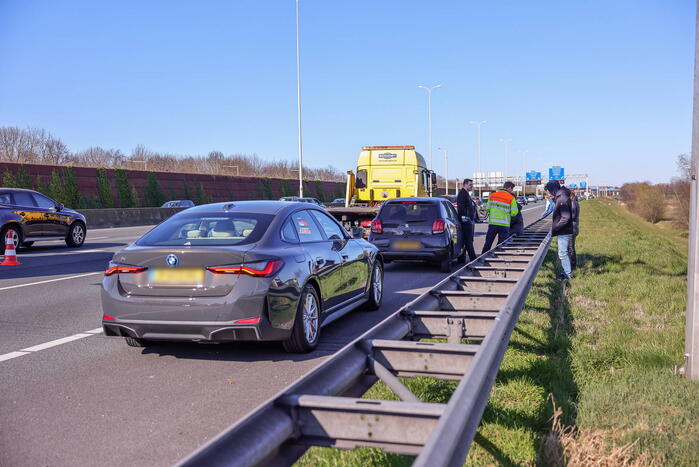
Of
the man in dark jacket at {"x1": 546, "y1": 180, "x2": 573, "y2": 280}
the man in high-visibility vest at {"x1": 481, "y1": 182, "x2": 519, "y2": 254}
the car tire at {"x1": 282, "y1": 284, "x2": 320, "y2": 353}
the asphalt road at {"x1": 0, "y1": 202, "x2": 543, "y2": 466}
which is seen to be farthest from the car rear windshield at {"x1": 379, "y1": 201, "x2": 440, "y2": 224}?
the car tire at {"x1": 282, "y1": 284, "x2": 320, "y2": 353}

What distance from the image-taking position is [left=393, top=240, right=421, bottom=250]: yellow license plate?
12852 millimetres

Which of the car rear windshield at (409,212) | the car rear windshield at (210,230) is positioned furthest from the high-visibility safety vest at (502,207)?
the car rear windshield at (210,230)

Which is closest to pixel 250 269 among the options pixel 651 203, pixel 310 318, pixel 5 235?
pixel 310 318

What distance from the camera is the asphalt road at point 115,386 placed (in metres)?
3.96

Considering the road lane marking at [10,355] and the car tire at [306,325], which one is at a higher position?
the car tire at [306,325]

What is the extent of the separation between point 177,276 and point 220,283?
1.32 ft

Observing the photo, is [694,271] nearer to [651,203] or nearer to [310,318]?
[310,318]

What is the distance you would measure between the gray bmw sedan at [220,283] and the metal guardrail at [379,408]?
71.3 inches

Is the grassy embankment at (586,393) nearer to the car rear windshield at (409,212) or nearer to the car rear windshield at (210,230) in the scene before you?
the car rear windshield at (210,230)

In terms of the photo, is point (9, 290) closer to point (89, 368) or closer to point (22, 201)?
point (89, 368)

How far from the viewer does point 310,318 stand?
634 centimetres

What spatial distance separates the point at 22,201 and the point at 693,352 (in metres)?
17.1

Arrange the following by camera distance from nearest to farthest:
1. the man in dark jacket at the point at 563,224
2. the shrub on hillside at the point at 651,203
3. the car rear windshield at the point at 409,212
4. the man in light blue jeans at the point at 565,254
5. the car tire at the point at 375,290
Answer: the car tire at the point at 375,290 → the man in light blue jeans at the point at 565,254 → the man in dark jacket at the point at 563,224 → the car rear windshield at the point at 409,212 → the shrub on hillside at the point at 651,203

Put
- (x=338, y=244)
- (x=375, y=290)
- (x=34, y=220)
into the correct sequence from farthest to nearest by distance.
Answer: (x=34, y=220), (x=375, y=290), (x=338, y=244)
